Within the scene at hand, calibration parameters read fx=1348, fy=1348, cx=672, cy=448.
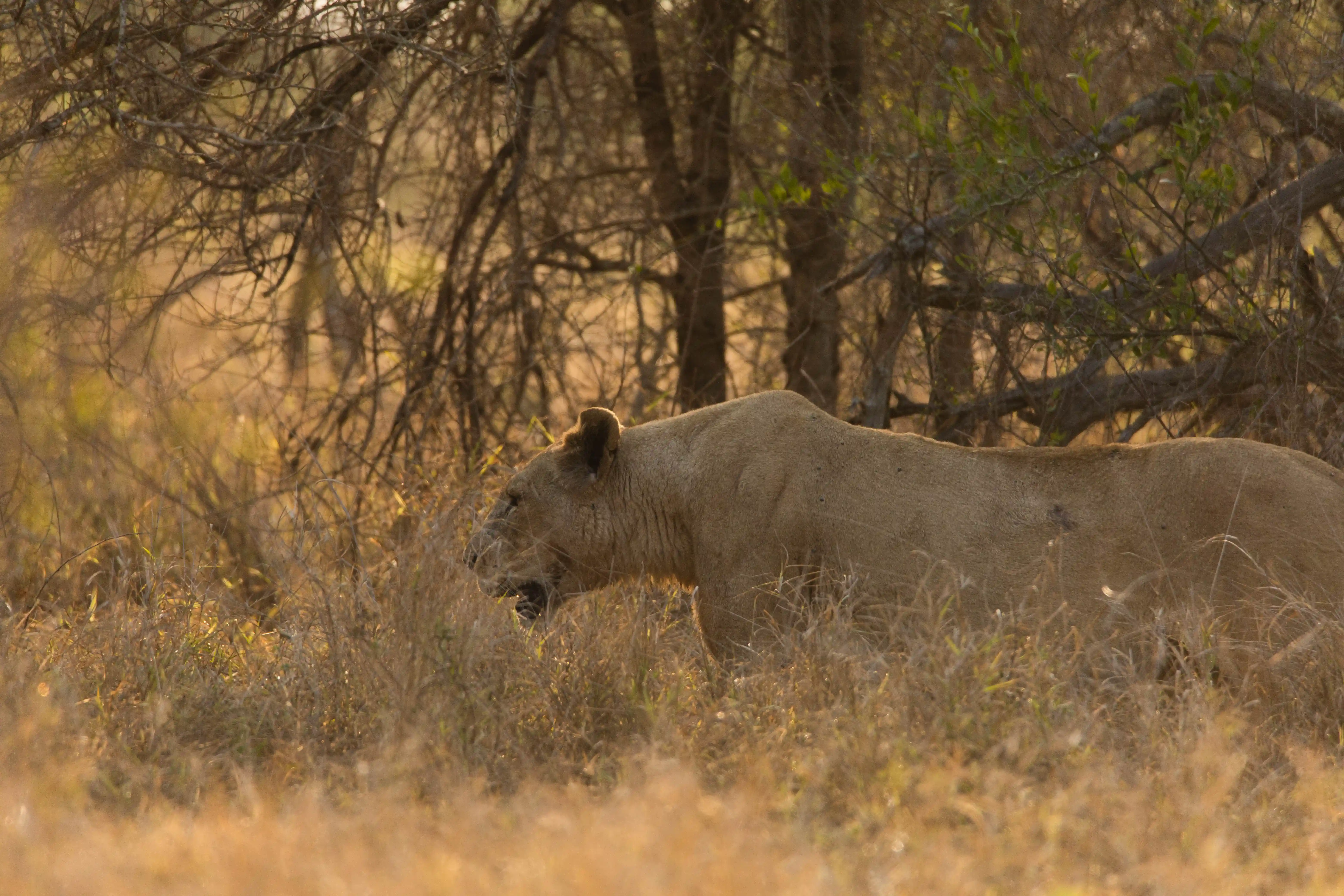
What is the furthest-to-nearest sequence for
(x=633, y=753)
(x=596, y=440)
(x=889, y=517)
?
(x=596, y=440) < (x=889, y=517) < (x=633, y=753)

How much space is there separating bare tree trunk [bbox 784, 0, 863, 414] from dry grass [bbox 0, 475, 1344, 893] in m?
3.64

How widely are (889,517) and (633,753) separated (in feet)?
4.70

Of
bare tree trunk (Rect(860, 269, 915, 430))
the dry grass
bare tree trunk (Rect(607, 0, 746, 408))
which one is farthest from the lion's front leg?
bare tree trunk (Rect(607, 0, 746, 408))

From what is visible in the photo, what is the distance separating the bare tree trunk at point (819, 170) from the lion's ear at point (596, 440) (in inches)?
107

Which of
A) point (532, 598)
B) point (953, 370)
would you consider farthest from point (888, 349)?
point (532, 598)

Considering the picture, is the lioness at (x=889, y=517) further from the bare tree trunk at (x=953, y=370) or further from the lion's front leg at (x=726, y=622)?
the bare tree trunk at (x=953, y=370)

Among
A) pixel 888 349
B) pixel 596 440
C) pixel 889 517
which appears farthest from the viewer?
pixel 888 349

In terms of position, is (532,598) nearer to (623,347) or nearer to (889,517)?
(889,517)

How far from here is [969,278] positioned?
734 cm

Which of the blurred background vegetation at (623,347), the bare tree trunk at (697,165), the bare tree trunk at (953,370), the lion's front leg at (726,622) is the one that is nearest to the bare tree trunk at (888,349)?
the blurred background vegetation at (623,347)

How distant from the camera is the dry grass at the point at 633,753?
298 centimetres

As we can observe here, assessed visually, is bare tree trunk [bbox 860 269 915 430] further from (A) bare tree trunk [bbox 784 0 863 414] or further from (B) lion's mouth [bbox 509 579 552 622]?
(B) lion's mouth [bbox 509 579 552 622]

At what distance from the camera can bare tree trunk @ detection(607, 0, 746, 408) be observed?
8.99 m

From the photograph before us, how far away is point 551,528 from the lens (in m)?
5.37
